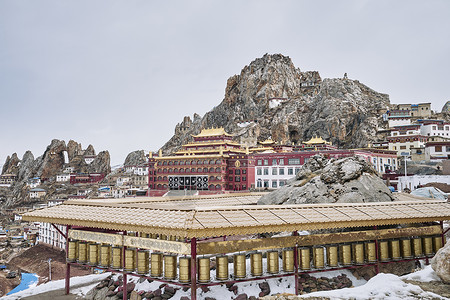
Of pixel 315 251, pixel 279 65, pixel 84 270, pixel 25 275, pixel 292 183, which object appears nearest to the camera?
pixel 315 251

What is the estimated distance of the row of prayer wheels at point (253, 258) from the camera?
30.5 ft

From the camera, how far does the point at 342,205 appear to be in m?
11.1

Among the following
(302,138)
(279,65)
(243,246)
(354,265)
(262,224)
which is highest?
(279,65)

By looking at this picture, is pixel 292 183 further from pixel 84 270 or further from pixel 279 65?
pixel 279 65

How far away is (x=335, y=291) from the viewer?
Answer: 7.47 meters

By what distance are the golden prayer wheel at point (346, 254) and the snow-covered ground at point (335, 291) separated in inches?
23.6

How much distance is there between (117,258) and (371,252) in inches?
339

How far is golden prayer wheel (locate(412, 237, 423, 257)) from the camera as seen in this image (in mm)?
11555

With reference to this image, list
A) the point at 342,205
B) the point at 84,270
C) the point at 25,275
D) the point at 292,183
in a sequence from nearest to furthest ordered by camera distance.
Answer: the point at 342,205 < the point at 292,183 < the point at 84,270 < the point at 25,275

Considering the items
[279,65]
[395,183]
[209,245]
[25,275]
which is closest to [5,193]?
[25,275]

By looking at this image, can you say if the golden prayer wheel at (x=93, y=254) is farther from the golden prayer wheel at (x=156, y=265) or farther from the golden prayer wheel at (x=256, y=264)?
the golden prayer wheel at (x=256, y=264)

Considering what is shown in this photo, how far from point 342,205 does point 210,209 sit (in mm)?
4941

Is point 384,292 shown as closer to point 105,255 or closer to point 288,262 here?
point 288,262

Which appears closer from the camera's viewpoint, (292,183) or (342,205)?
(342,205)
